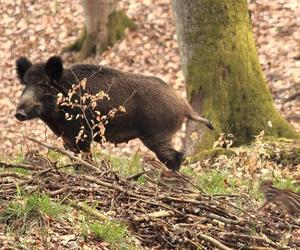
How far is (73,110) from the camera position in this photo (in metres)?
10.1

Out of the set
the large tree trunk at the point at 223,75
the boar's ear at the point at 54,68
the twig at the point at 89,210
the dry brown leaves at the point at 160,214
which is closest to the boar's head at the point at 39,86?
the boar's ear at the point at 54,68

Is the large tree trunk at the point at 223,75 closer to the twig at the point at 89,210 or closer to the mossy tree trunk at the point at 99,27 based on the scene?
the twig at the point at 89,210

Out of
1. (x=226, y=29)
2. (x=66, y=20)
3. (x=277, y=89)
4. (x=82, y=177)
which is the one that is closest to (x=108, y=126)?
(x=226, y=29)

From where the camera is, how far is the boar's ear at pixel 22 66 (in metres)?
10.2

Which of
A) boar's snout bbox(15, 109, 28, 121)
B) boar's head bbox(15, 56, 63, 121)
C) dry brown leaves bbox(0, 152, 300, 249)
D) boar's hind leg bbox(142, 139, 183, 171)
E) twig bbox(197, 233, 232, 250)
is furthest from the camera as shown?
boar's hind leg bbox(142, 139, 183, 171)

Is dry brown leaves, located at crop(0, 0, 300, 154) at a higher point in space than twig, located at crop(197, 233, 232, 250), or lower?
lower

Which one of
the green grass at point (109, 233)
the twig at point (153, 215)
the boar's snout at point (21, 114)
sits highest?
the green grass at point (109, 233)

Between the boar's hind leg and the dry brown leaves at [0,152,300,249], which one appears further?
the boar's hind leg

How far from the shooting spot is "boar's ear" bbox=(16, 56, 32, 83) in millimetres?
10188

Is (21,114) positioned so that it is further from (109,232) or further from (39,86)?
(109,232)

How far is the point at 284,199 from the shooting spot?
6320 mm

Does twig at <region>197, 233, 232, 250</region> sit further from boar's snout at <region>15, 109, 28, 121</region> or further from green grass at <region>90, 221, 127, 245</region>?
boar's snout at <region>15, 109, 28, 121</region>

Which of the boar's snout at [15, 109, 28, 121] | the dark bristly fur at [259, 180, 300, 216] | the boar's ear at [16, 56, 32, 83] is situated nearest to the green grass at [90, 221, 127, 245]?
the dark bristly fur at [259, 180, 300, 216]

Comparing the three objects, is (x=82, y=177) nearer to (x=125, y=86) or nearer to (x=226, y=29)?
(x=125, y=86)
